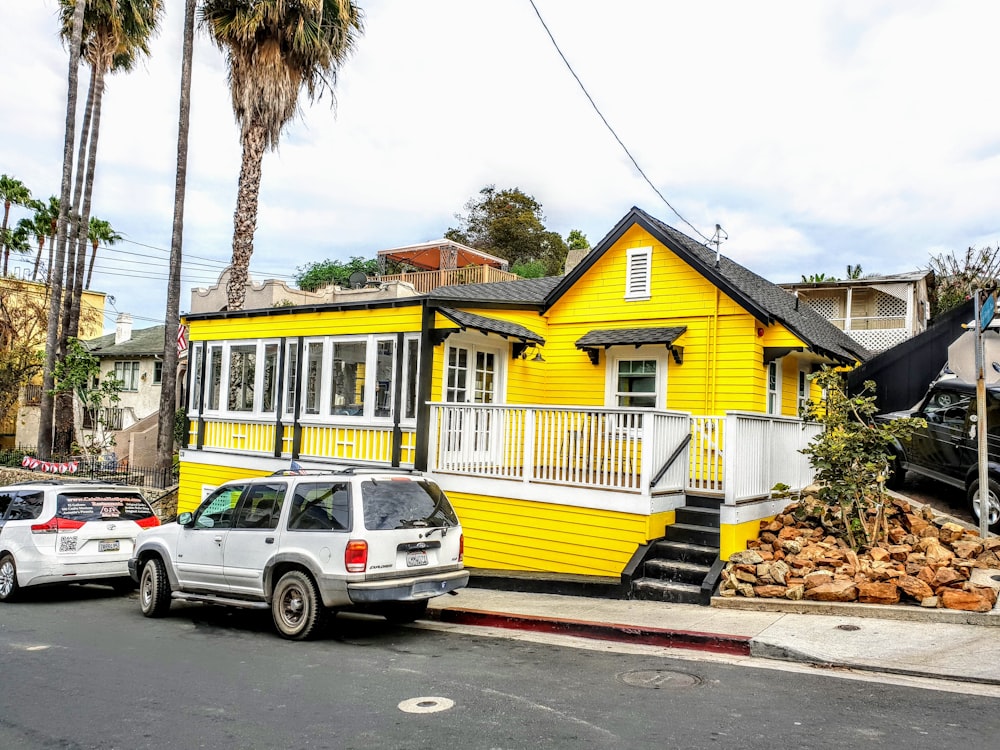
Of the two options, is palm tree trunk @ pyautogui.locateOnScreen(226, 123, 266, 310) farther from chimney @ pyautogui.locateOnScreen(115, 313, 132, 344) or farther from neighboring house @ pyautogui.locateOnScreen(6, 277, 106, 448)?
chimney @ pyautogui.locateOnScreen(115, 313, 132, 344)

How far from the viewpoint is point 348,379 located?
13891mm

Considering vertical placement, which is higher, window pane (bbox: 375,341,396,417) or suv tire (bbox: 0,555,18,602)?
window pane (bbox: 375,341,396,417)

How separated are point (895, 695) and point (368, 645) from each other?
15.6ft

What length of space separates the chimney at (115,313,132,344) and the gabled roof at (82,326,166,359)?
0.93 feet

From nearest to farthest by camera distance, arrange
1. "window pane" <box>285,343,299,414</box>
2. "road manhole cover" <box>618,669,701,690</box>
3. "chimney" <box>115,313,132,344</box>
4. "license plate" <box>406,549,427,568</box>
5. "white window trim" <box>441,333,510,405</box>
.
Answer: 1. "road manhole cover" <box>618,669,701,690</box>
2. "license plate" <box>406,549,427,568</box>
3. "white window trim" <box>441,333,510,405</box>
4. "window pane" <box>285,343,299,414</box>
5. "chimney" <box>115,313,132,344</box>

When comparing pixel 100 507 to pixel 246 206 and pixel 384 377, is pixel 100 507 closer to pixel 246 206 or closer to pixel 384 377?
pixel 384 377

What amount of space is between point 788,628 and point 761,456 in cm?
329

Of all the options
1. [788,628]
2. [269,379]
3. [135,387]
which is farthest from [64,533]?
[135,387]

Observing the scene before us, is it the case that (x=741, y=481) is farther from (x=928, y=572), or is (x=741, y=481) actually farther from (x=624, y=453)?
(x=928, y=572)

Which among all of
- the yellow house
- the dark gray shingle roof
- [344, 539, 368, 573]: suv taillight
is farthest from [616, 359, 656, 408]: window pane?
[344, 539, 368, 573]: suv taillight

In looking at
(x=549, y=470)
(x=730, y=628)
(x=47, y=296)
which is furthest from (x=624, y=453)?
(x=47, y=296)

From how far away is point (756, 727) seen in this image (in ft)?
16.8

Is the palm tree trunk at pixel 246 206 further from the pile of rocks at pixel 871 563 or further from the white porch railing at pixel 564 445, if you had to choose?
the pile of rocks at pixel 871 563

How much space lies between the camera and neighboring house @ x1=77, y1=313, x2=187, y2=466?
2780 cm
